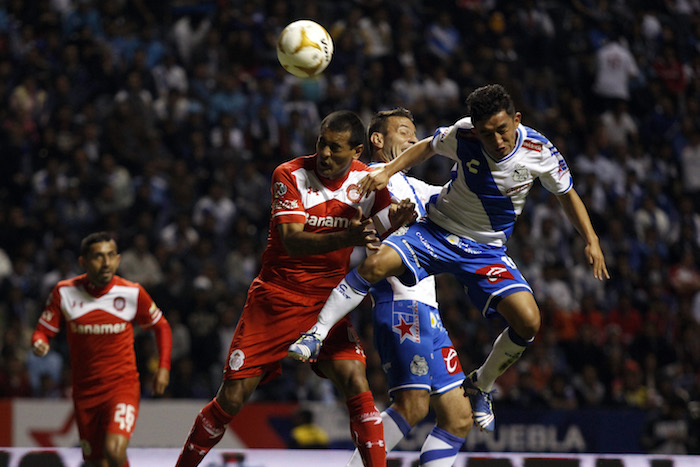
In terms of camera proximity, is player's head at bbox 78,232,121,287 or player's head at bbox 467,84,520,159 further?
player's head at bbox 78,232,121,287

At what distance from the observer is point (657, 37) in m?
17.0

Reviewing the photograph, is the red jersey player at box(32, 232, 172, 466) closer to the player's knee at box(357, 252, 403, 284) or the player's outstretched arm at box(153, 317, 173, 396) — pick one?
the player's outstretched arm at box(153, 317, 173, 396)

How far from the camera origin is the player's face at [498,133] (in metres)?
5.71

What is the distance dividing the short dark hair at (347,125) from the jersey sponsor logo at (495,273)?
3.71 ft

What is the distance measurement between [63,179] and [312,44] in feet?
23.0

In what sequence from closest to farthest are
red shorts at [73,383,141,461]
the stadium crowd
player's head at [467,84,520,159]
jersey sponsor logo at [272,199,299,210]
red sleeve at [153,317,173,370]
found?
player's head at [467,84,520,159] < jersey sponsor logo at [272,199,299,210] < red shorts at [73,383,141,461] < red sleeve at [153,317,173,370] < the stadium crowd

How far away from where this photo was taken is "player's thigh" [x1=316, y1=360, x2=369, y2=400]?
595cm

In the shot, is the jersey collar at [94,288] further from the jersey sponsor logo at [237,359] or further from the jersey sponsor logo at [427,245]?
the jersey sponsor logo at [427,245]

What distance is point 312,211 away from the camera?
19.7ft

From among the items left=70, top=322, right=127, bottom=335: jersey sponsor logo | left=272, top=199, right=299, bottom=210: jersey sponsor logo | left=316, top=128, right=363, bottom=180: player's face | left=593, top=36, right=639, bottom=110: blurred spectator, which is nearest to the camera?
left=316, top=128, right=363, bottom=180: player's face

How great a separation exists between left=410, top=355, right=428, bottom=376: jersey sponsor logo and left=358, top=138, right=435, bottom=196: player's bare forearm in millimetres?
1172

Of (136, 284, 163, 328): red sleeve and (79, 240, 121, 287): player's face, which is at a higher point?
(79, 240, 121, 287): player's face

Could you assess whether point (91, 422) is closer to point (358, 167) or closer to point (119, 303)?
point (119, 303)

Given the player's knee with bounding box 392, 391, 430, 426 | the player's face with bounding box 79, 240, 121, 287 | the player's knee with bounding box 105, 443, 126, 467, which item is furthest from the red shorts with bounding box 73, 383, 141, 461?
the player's knee with bounding box 392, 391, 430, 426
